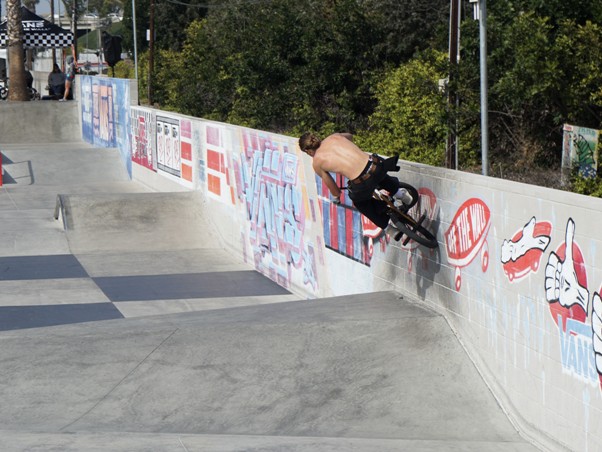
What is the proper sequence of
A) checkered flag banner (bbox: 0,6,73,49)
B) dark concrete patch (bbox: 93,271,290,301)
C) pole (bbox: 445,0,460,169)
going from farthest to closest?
→ 1. checkered flag banner (bbox: 0,6,73,49)
2. pole (bbox: 445,0,460,169)
3. dark concrete patch (bbox: 93,271,290,301)

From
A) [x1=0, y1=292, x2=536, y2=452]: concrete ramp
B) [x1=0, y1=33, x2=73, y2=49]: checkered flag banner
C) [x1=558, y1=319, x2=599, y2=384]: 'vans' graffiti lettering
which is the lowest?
[x1=0, y1=292, x2=536, y2=452]: concrete ramp

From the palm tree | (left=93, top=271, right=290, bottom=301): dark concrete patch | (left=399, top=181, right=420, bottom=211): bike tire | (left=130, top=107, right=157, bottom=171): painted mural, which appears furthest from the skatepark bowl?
the palm tree

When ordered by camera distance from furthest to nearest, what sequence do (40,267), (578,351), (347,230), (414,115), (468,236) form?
Answer: (414,115), (40,267), (347,230), (468,236), (578,351)

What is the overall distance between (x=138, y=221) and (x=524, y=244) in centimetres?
1145

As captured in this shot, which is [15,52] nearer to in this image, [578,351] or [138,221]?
[138,221]

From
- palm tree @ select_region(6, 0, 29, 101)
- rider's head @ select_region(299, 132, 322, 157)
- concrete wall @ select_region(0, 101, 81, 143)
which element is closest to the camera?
rider's head @ select_region(299, 132, 322, 157)

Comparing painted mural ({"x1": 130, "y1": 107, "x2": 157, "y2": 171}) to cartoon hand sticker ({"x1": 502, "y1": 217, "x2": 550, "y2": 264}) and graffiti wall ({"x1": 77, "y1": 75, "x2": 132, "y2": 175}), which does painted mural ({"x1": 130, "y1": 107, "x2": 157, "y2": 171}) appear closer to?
graffiti wall ({"x1": 77, "y1": 75, "x2": 132, "y2": 175})

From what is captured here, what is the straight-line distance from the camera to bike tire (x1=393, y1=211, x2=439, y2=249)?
905 cm

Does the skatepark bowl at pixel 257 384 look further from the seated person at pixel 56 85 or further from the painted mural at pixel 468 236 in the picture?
the seated person at pixel 56 85

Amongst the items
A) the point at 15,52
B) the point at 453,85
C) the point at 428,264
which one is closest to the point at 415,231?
the point at 428,264

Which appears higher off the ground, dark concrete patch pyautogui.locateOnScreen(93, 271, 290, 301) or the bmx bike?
the bmx bike

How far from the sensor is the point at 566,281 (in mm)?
6637

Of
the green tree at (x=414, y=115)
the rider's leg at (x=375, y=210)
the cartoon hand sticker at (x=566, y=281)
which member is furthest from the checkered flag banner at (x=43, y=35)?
the cartoon hand sticker at (x=566, y=281)

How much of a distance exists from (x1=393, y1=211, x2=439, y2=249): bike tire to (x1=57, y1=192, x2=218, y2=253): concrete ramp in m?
8.38
